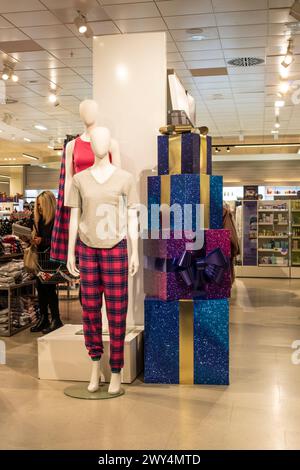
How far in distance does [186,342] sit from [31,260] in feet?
7.36

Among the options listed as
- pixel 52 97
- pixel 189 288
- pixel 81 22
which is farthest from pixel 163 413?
pixel 52 97

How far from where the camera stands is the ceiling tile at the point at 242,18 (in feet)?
20.4

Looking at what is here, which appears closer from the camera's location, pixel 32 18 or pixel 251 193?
pixel 32 18

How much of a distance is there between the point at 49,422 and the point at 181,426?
2.35 ft

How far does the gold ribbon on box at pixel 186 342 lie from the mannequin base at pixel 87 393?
432 millimetres

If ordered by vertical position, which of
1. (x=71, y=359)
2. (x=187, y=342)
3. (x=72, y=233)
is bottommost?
(x=71, y=359)

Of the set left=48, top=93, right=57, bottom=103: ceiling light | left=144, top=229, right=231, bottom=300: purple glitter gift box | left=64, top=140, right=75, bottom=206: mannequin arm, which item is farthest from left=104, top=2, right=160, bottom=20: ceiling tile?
left=48, top=93, right=57, bottom=103: ceiling light

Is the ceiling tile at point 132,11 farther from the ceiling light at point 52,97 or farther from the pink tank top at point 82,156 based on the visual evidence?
the ceiling light at point 52,97

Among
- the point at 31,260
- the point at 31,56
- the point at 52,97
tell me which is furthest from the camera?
the point at 52,97

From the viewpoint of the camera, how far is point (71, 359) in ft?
13.3

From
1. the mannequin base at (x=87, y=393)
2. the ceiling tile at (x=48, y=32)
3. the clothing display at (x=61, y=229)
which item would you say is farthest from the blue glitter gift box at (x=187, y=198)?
the ceiling tile at (x=48, y=32)

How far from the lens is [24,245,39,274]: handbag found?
557 cm

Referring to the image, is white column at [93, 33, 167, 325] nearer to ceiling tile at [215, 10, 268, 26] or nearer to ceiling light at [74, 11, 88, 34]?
ceiling light at [74, 11, 88, 34]

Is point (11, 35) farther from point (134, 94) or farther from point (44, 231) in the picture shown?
point (134, 94)
